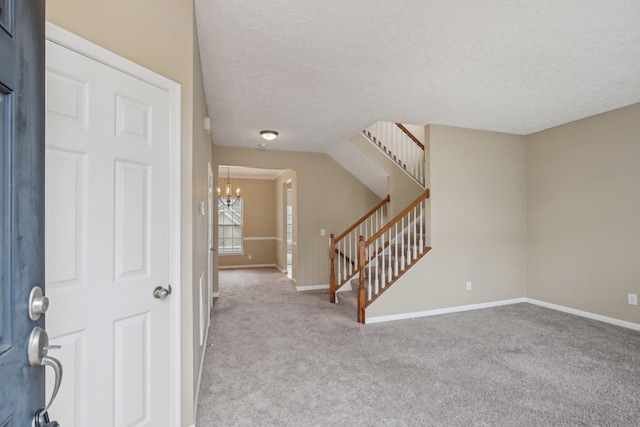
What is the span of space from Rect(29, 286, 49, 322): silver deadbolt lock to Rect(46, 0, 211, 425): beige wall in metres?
1.04

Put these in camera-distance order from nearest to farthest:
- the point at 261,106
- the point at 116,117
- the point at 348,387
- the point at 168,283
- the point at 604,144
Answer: the point at 116,117 < the point at 168,283 < the point at 348,387 < the point at 261,106 < the point at 604,144

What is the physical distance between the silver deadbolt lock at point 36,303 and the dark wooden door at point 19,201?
0.01 meters

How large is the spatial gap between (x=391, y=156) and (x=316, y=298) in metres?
2.72

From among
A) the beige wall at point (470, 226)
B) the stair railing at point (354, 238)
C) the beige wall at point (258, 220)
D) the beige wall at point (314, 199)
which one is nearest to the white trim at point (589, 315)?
the beige wall at point (470, 226)

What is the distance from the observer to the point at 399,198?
524 cm

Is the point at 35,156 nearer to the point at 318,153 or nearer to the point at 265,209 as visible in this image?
the point at 318,153

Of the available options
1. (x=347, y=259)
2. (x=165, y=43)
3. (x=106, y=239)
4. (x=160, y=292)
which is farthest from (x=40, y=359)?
(x=347, y=259)

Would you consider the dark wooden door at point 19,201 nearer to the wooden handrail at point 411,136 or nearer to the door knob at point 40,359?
the door knob at point 40,359

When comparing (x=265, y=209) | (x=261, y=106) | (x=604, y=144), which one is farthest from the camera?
(x=265, y=209)

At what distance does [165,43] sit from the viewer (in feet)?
5.45

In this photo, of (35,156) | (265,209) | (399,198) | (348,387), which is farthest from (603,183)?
(265,209)

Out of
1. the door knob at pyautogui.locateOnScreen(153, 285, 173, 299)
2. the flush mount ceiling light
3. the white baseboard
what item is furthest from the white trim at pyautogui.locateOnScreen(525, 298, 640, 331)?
the door knob at pyautogui.locateOnScreen(153, 285, 173, 299)

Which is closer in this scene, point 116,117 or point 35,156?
point 35,156

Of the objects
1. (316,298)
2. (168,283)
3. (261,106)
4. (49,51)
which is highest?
(261,106)
